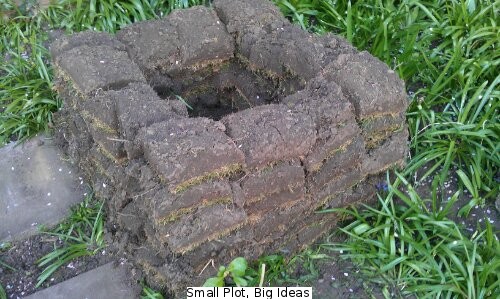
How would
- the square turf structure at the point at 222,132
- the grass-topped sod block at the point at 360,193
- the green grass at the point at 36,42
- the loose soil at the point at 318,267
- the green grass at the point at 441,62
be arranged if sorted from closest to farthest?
the square turf structure at the point at 222,132 < the loose soil at the point at 318,267 < the grass-topped sod block at the point at 360,193 < the green grass at the point at 441,62 < the green grass at the point at 36,42

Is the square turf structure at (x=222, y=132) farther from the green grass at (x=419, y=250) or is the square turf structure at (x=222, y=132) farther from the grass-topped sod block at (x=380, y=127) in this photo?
the green grass at (x=419, y=250)

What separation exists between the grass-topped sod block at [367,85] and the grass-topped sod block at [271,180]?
411mm

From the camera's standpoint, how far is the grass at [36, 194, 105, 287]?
9.88 feet

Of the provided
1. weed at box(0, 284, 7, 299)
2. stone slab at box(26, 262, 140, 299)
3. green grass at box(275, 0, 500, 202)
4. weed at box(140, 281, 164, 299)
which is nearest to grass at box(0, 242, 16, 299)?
weed at box(0, 284, 7, 299)

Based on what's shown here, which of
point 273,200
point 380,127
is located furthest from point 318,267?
point 380,127

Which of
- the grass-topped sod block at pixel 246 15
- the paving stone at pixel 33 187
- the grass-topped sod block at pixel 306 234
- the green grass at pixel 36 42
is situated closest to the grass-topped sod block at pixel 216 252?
the grass-topped sod block at pixel 306 234

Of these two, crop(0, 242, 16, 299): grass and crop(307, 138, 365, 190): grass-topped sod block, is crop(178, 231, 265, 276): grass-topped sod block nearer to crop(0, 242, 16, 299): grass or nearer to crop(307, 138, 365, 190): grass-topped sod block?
crop(307, 138, 365, 190): grass-topped sod block

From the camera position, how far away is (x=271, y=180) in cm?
260

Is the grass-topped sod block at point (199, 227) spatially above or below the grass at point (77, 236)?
above

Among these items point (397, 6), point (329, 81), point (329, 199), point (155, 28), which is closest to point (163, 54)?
point (155, 28)

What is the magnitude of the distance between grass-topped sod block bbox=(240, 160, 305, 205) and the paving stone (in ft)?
3.82

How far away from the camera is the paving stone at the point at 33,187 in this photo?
3203 mm

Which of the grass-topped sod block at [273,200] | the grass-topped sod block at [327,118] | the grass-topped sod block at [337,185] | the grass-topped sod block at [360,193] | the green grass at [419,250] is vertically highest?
the grass-topped sod block at [327,118]

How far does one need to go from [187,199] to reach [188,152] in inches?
7.5
